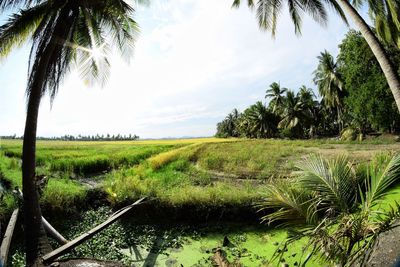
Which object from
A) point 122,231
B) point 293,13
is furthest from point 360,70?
point 122,231

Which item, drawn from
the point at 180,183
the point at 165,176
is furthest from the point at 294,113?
the point at 180,183

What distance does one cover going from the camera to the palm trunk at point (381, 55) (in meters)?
6.53

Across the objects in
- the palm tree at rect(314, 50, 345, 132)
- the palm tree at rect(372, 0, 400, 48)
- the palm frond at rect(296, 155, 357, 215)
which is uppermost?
the palm tree at rect(314, 50, 345, 132)

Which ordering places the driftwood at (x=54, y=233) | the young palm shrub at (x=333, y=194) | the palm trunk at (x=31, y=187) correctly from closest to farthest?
the young palm shrub at (x=333, y=194) < the palm trunk at (x=31, y=187) < the driftwood at (x=54, y=233)

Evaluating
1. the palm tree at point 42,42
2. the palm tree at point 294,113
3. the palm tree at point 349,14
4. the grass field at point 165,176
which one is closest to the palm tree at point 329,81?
the palm tree at point 294,113

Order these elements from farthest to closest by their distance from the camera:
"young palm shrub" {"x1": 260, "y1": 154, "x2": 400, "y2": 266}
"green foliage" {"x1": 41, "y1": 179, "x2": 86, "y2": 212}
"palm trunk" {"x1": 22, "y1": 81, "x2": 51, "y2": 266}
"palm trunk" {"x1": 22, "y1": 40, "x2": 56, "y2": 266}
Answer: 1. "green foliage" {"x1": 41, "y1": 179, "x2": 86, "y2": 212}
2. "palm trunk" {"x1": 22, "y1": 40, "x2": 56, "y2": 266}
3. "palm trunk" {"x1": 22, "y1": 81, "x2": 51, "y2": 266}
4. "young palm shrub" {"x1": 260, "y1": 154, "x2": 400, "y2": 266}

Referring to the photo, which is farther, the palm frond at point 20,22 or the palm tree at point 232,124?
the palm tree at point 232,124

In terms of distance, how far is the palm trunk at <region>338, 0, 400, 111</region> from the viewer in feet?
21.4

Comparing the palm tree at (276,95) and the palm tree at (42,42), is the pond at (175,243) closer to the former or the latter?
the palm tree at (42,42)

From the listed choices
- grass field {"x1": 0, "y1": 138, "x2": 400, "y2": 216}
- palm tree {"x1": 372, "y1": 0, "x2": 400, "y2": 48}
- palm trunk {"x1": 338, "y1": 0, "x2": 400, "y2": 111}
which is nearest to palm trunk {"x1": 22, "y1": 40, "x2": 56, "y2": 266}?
grass field {"x1": 0, "y1": 138, "x2": 400, "y2": 216}

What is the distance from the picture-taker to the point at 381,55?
688 cm

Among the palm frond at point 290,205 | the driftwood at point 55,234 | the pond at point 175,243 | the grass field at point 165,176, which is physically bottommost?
the pond at point 175,243

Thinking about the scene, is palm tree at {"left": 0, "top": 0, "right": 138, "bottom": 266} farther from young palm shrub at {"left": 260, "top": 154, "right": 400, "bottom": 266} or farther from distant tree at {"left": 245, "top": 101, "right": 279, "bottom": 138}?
distant tree at {"left": 245, "top": 101, "right": 279, "bottom": 138}

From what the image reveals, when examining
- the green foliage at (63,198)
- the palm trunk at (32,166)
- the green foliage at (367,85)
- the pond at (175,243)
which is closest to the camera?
the palm trunk at (32,166)
